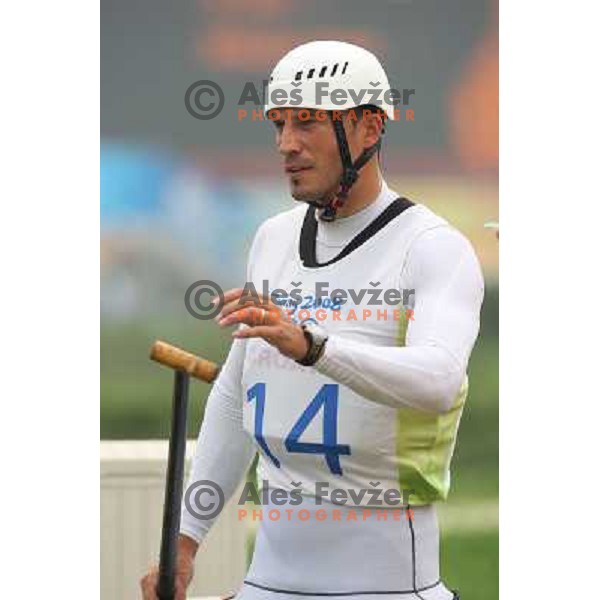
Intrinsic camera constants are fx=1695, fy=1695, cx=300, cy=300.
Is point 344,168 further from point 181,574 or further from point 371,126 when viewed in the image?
point 181,574

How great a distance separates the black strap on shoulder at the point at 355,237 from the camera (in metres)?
2.46

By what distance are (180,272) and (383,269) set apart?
2.88ft

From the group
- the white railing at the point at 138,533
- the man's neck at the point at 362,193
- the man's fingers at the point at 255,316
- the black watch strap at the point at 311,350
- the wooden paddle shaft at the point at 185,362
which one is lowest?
the white railing at the point at 138,533

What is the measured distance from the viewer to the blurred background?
125 inches

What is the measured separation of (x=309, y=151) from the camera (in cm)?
246

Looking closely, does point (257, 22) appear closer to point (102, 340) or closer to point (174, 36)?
point (174, 36)

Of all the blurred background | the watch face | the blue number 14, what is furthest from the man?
the blurred background

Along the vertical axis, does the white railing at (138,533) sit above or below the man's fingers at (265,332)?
below

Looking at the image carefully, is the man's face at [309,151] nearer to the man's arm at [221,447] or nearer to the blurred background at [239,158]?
the man's arm at [221,447]

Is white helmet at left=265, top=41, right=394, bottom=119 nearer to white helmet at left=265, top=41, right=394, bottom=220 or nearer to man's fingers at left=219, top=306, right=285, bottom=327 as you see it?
white helmet at left=265, top=41, right=394, bottom=220

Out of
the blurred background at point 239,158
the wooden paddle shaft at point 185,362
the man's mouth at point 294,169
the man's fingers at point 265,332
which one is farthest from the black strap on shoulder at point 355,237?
the blurred background at point 239,158

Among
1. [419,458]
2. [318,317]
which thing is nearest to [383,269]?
[318,317]

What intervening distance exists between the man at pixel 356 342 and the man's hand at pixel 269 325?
16 centimetres

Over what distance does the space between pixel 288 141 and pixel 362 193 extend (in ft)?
0.45
